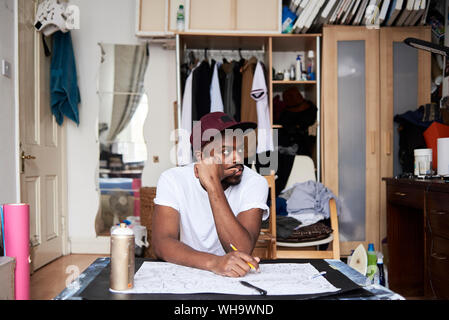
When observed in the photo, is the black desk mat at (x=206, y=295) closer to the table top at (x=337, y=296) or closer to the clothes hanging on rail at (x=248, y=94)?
the table top at (x=337, y=296)

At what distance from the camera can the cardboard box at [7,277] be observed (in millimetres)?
1156

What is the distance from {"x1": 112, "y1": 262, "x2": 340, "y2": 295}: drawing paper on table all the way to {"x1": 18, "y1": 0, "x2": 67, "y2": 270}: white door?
7.48ft

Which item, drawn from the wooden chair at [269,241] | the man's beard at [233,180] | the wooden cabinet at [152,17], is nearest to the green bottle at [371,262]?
the wooden chair at [269,241]

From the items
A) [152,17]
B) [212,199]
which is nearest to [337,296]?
[212,199]

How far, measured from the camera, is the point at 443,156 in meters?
2.44

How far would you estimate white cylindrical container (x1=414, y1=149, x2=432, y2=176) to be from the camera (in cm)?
261

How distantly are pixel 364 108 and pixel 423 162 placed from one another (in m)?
0.91

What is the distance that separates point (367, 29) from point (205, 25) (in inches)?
55.1

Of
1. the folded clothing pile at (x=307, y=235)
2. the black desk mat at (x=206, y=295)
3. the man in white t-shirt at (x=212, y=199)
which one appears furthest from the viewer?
the folded clothing pile at (x=307, y=235)

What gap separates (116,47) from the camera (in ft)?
13.0

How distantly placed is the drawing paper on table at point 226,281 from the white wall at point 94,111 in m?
3.05

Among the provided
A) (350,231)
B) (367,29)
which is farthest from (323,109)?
(350,231)

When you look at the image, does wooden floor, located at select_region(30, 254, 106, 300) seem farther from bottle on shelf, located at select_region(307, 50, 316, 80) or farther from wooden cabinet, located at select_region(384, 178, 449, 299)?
bottle on shelf, located at select_region(307, 50, 316, 80)

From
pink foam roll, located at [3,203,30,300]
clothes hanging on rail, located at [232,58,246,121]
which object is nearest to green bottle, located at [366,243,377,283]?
clothes hanging on rail, located at [232,58,246,121]
